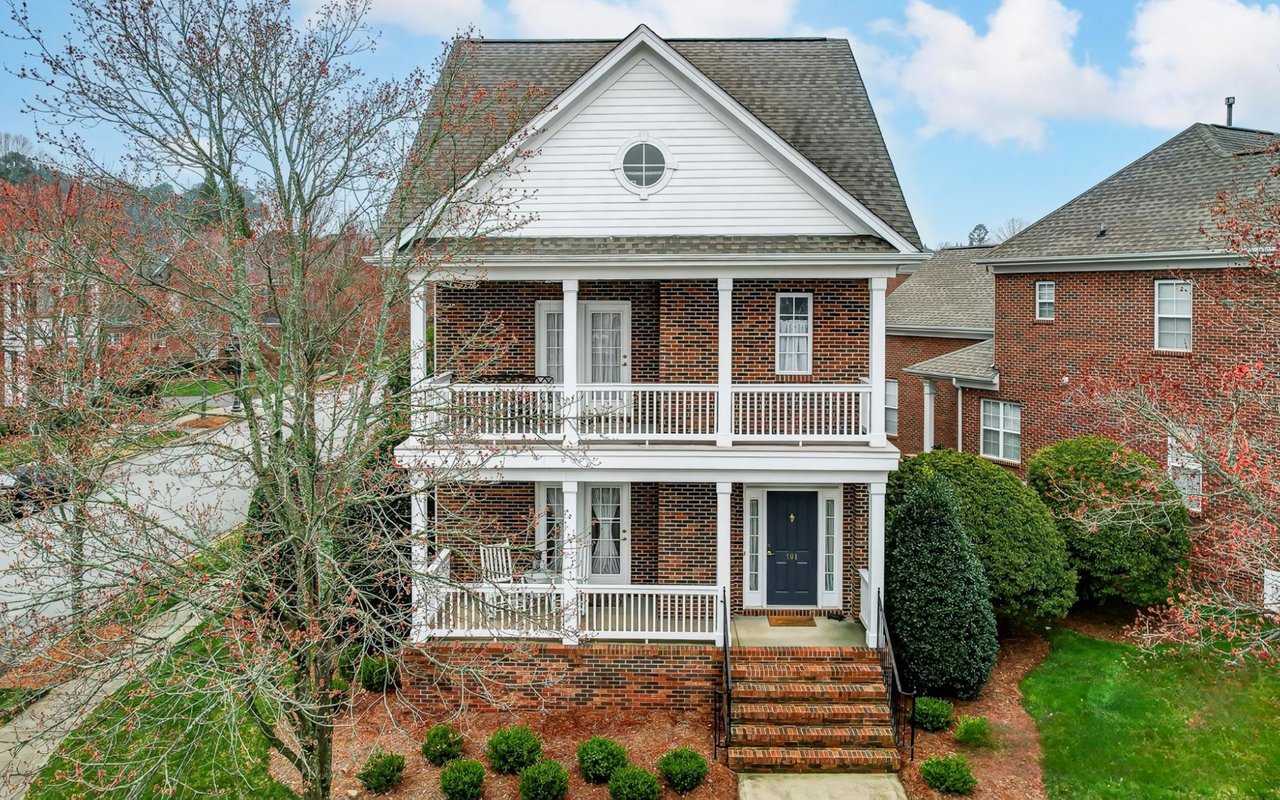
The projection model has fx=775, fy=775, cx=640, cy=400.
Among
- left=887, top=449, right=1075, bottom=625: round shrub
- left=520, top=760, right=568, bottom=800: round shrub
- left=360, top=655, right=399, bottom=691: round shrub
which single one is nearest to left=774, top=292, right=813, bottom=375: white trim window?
left=887, top=449, right=1075, bottom=625: round shrub

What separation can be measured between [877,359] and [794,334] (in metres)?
1.91

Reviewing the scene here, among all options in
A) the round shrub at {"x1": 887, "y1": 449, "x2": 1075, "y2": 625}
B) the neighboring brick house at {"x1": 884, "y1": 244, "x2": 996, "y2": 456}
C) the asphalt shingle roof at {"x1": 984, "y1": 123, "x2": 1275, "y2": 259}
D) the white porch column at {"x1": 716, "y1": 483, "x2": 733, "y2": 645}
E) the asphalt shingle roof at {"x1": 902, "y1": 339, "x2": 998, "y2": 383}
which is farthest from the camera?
the neighboring brick house at {"x1": 884, "y1": 244, "x2": 996, "y2": 456}

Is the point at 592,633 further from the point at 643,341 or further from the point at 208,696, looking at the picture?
the point at 208,696

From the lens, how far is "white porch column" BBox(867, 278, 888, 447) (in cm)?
1255

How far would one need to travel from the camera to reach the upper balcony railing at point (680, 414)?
494 inches

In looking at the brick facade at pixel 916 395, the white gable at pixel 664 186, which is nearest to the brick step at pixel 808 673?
the white gable at pixel 664 186

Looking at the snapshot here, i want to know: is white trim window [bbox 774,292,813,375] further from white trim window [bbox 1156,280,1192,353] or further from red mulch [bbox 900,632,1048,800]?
white trim window [bbox 1156,280,1192,353]

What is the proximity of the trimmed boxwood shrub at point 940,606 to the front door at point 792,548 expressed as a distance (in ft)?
6.17

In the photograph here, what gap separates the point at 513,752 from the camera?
34.3ft

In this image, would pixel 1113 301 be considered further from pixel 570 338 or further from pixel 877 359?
pixel 570 338

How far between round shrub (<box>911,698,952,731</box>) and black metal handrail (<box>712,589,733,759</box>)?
274cm

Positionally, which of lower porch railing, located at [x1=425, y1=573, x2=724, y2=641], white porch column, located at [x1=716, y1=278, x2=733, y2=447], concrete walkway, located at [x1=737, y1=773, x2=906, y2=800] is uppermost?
white porch column, located at [x1=716, y1=278, x2=733, y2=447]

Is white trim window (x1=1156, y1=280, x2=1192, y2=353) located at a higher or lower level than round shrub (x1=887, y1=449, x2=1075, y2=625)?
higher

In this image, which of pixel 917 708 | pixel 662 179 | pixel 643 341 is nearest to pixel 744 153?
pixel 662 179
